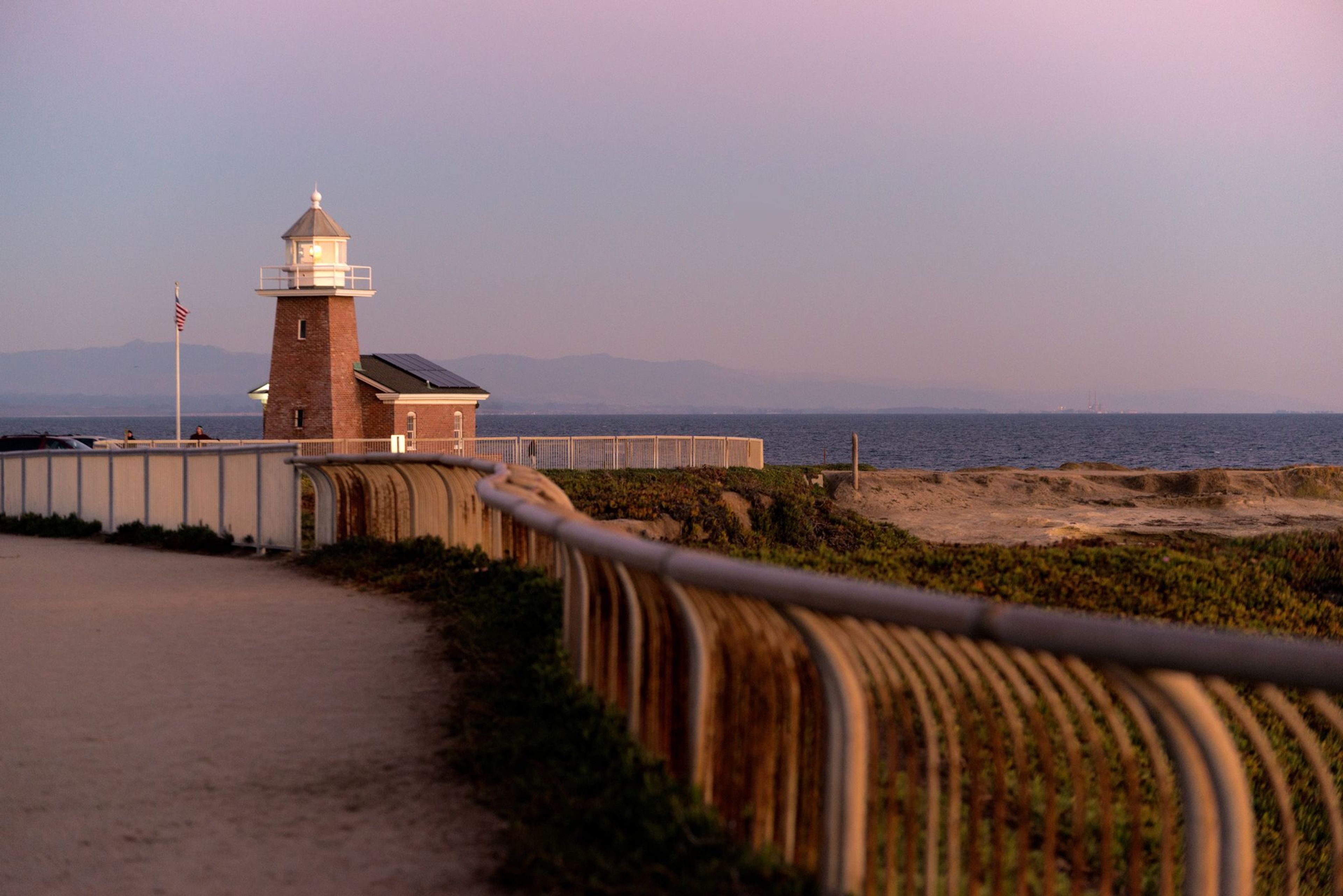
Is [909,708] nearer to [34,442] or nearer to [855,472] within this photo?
[34,442]

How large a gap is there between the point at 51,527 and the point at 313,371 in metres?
33.3

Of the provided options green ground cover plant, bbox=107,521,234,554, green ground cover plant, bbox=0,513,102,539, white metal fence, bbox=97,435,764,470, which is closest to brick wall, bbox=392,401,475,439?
white metal fence, bbox=97,435,764,470

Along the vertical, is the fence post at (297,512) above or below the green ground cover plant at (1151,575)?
above

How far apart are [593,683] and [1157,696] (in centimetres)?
407

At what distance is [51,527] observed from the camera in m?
21.2

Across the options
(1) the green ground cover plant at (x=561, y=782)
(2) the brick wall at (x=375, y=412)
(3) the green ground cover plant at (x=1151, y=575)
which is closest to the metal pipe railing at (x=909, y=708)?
(1) the green ground cover plant at (x=561, y=782)

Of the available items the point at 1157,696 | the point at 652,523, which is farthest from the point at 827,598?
the point at 652,523

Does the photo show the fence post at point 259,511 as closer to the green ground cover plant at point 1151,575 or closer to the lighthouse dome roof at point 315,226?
the green ground cover plant at point 1151,575

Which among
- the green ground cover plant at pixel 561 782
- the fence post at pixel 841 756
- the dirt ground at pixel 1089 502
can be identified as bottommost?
the dirt ground at pixel 1089 502

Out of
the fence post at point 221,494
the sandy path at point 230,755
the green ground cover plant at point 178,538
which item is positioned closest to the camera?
the sandy path at point 230,755

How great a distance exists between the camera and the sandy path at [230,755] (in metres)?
4.87

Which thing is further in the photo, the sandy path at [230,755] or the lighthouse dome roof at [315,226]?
the lighthouse dome roof at [315,226]

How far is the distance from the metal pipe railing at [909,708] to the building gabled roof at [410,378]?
49030mm

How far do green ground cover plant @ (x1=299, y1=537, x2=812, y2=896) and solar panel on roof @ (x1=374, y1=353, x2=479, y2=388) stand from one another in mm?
48885
